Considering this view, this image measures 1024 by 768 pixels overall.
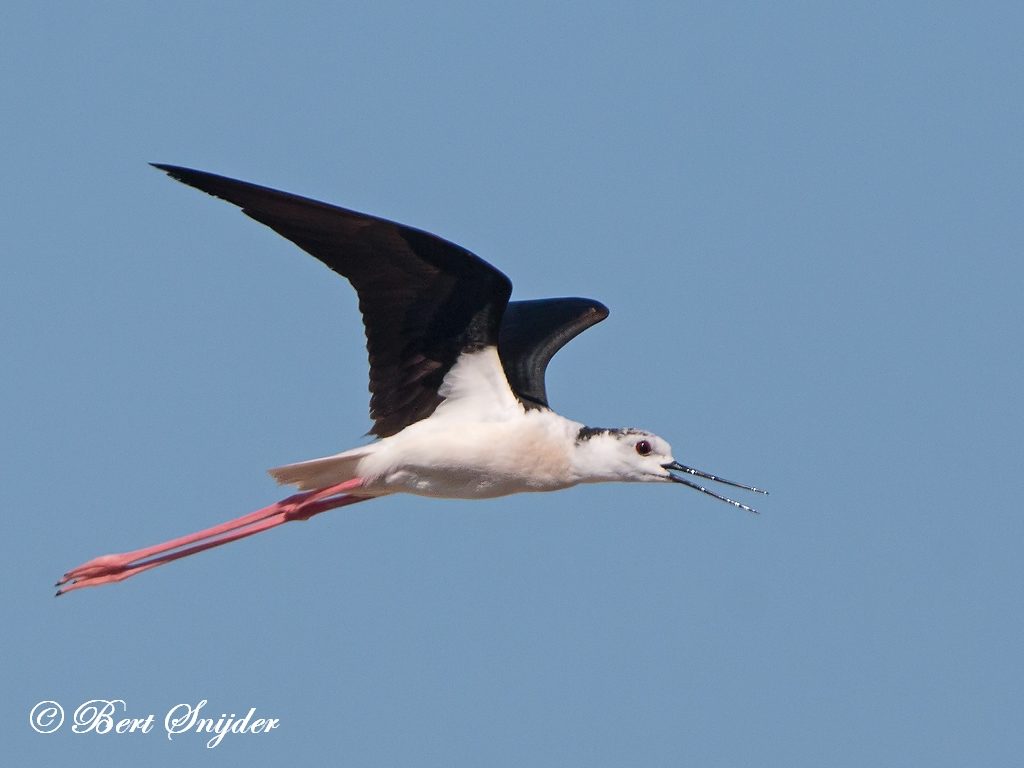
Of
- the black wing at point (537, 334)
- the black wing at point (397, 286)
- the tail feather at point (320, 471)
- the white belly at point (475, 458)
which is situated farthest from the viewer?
the black wing at point (537, 334)

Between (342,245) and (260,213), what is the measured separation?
0.52m

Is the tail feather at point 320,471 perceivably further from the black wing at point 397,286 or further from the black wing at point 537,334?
the black wing at point 537,334

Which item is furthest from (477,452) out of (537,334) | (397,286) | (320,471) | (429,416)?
(537,334)

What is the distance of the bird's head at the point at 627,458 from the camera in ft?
34.0

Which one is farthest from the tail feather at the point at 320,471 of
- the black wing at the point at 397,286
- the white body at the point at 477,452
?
the black wing at the point at 397,286

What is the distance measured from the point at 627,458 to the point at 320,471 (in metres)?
1.84

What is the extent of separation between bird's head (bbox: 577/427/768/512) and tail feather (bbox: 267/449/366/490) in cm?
133

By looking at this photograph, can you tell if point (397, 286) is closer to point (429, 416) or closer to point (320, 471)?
point (429, 416)

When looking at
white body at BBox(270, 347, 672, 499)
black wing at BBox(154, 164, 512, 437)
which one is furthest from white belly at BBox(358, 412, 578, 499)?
black wing at BBox(154, 164, 512, 437)

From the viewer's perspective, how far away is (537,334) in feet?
38.7

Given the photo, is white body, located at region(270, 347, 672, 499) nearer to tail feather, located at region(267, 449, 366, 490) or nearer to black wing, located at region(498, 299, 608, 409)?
tail feather, located at region(267, 449, 366, 490)

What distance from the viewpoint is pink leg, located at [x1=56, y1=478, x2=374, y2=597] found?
35.7 feet

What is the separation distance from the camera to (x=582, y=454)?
10.3 m

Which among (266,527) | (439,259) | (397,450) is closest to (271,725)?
(266,527)
